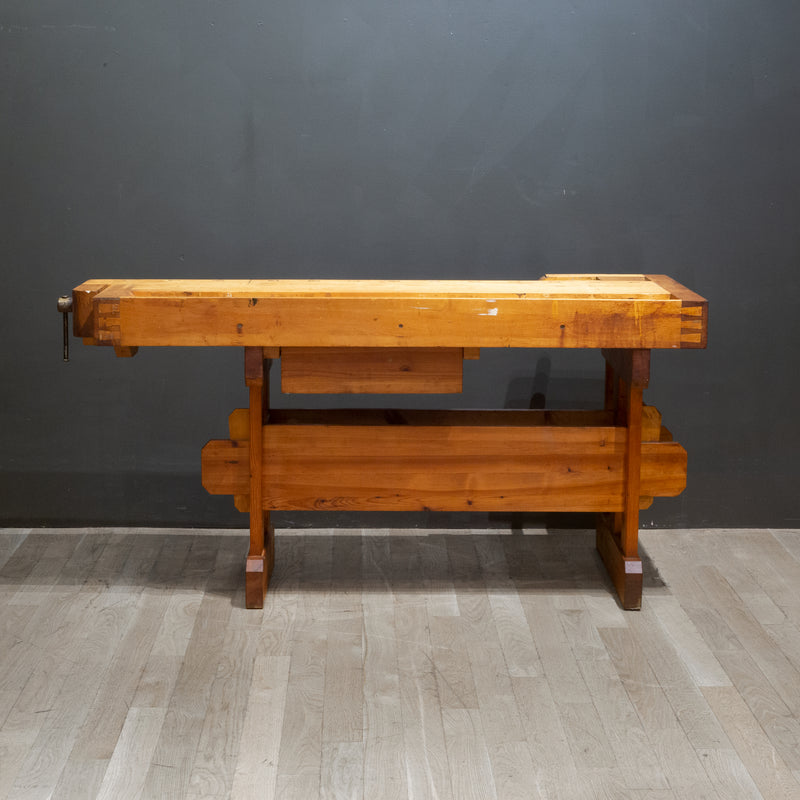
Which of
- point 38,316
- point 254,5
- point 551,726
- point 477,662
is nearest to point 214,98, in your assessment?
point 254,5

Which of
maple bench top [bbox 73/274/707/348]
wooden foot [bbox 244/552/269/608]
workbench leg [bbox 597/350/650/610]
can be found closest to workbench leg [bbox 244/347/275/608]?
wooden foot [bbox 244/552/269/608]

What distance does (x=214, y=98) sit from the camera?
3498 millimetres

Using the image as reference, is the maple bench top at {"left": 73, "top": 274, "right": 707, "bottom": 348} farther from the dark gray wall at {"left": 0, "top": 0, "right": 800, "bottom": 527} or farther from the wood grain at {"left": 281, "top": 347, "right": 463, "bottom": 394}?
the dark gray wall at {"left": 0, "top": 0, "right": 800, "bottom": 527}

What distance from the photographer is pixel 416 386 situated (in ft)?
9.87

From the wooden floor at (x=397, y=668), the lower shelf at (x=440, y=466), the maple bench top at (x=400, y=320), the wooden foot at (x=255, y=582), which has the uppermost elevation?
the maple bench top at (x=400, y=320)

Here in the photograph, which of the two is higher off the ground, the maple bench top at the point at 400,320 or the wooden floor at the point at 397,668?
the maple bench top at the point at 400,320

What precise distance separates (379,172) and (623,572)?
1532 mm

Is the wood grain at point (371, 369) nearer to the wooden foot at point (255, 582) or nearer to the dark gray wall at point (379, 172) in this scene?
the wooden foot at point (255, 582)

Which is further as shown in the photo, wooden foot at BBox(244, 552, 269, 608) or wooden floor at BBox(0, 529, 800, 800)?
wooden foot at BBox(244, 552, 269, 608)

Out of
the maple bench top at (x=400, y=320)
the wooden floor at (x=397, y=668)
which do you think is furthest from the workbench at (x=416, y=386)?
the wooden floor at (x=397, y=668)

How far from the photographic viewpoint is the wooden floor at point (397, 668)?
2.29 metres

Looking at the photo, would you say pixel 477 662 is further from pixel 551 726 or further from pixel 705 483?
pixel 705 483

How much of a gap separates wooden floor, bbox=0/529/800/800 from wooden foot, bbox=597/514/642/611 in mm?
44

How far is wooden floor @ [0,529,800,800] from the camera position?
90.4 inches
